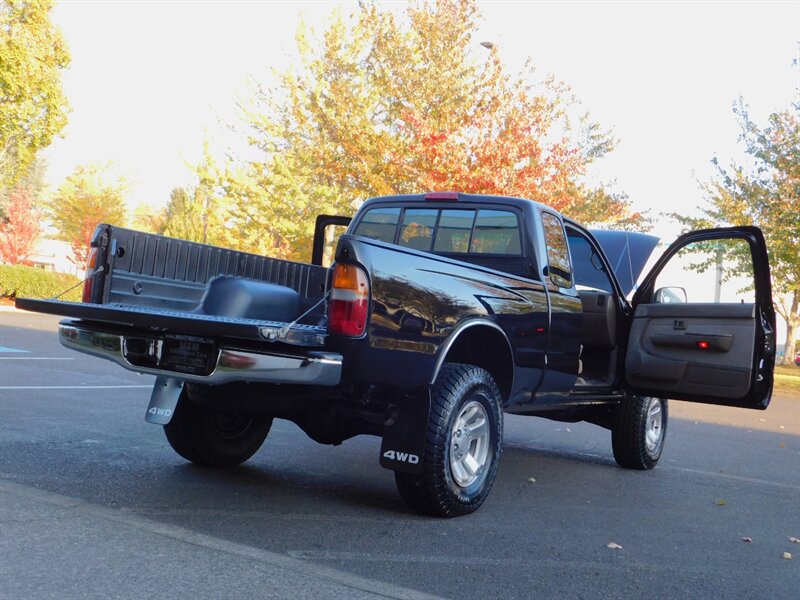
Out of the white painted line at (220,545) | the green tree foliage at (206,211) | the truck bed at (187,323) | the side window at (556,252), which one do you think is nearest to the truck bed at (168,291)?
the truck bed at (187,323)

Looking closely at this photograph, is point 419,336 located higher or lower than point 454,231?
lower

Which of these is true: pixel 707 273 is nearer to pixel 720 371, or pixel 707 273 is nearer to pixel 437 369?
pixel 720 371

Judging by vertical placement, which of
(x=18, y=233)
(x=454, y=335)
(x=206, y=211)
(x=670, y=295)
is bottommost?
(x=454, y=335)

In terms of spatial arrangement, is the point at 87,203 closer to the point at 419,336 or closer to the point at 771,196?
the point at 771,196

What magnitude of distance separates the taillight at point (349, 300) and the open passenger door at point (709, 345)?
325 cm

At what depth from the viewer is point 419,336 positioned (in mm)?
4953

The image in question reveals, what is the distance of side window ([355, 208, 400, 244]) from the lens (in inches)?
271

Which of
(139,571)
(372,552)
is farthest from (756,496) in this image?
(139,571)

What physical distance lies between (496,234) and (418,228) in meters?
0.64

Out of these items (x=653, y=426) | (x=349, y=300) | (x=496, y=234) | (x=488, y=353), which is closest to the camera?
(x=349, y=300)

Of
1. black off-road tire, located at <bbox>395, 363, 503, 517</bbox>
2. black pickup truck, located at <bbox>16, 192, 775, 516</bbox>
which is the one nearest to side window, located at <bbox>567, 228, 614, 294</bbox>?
black pickup truck, located at <bbox>16, 192, 775, 516</bbox>

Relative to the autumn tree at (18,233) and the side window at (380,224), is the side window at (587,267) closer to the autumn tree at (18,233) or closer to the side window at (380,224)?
the side window at (380,224)

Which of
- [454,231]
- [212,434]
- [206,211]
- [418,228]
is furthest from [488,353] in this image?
[206,211]

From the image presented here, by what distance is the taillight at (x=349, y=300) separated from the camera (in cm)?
470
